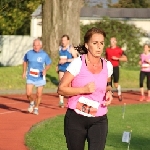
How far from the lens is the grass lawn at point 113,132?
12531 millimetres

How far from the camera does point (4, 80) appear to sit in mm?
29188

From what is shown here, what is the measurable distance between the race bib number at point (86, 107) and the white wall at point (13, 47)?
3299cm

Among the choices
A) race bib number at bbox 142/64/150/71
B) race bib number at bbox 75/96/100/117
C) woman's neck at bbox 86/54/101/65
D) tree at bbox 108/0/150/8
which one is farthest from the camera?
tree at bbox 108/0/150/8

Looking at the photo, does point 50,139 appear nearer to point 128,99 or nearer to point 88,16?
point 128,99

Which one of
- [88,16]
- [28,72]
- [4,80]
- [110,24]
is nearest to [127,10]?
[88,16]

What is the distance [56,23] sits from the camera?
32.8m

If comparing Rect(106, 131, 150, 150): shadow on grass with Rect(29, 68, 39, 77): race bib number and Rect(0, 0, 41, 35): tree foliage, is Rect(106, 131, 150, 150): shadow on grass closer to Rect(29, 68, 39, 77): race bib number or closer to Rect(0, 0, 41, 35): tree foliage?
Rect(29, 68, 39, 77): race bib number

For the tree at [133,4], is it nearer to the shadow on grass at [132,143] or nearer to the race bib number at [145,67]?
the race bib number at [145,67]

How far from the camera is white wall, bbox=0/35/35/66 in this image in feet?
136

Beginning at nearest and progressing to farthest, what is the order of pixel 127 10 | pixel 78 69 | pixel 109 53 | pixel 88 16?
1. pixel 78 69
2. pixel 109 53
3. pixel 88 16
4. pixel 127 10

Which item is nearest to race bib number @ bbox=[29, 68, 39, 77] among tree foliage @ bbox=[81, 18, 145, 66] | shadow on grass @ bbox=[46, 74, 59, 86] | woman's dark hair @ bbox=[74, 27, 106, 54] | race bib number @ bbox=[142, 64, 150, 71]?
race bib number @ bbox=[142, 64, 150, 71]

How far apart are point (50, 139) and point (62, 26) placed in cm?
1984

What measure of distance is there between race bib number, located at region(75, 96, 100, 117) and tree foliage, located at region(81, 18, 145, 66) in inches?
1515

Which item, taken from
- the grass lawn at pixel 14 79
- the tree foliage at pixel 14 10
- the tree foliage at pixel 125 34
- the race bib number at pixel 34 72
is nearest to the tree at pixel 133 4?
the tree foliage at pixel 125 34
